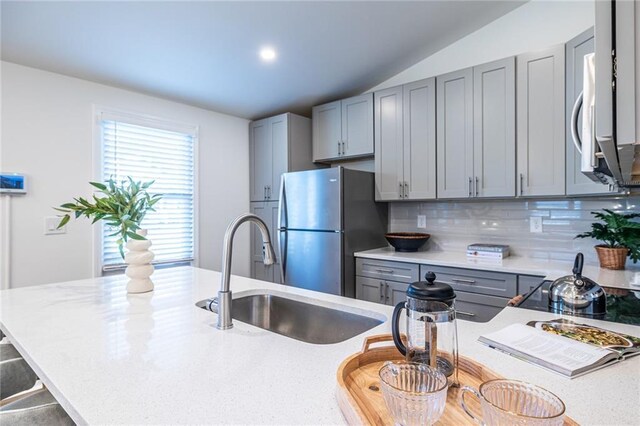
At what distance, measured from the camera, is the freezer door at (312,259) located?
2.90m

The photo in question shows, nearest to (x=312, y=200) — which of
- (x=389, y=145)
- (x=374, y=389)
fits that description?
(x=389, y=145)

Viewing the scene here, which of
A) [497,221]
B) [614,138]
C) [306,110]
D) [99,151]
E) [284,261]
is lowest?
[284,261]

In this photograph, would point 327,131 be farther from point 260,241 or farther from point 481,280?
point 481,280

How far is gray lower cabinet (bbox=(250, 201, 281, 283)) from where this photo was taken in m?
3.70

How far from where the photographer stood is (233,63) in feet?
9.14

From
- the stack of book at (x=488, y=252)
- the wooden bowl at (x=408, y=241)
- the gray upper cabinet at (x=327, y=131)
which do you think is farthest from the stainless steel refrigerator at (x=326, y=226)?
the stack of book at (x=488, y=252)

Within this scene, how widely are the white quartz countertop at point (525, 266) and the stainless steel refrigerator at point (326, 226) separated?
0.21 meters

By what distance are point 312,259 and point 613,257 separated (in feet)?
7.02

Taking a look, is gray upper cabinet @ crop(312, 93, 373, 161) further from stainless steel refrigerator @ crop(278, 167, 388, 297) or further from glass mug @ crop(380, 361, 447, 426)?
glass mug @ crop(380, 361, 447, 426)

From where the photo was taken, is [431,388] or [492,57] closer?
[431,388]

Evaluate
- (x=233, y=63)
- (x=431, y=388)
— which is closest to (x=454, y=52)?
(x=233, y=63)

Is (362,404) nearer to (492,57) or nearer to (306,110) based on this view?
(492,57)

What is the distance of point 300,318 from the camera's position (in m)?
1.60

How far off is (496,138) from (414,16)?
1109 millimetres
